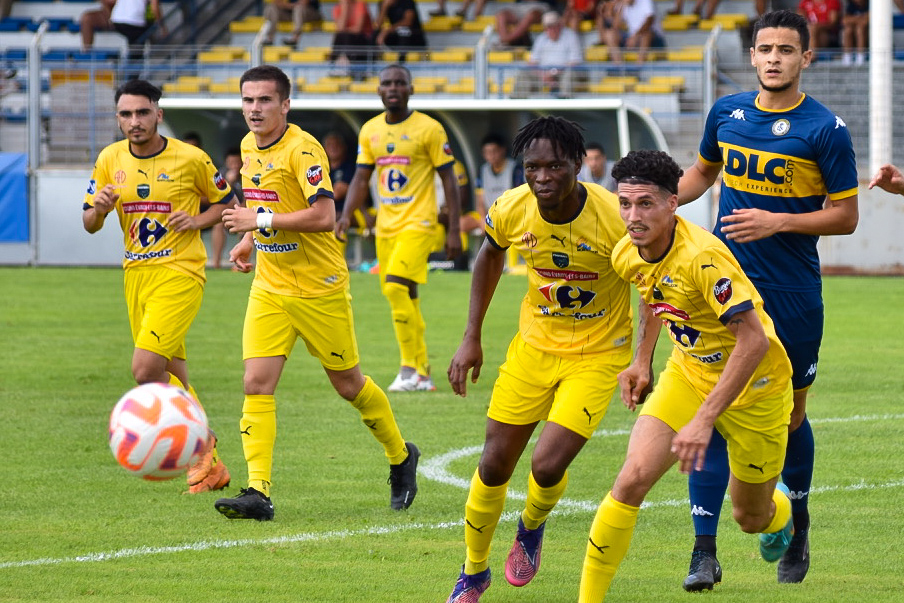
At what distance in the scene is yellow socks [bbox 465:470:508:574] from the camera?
17.9ft

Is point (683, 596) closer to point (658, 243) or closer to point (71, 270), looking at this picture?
point (658, 243)

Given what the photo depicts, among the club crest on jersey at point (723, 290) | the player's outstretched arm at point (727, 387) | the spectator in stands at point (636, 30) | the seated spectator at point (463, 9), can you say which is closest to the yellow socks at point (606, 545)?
the player's outstretched arm at point (727, 387)

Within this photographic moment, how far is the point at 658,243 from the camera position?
511cm

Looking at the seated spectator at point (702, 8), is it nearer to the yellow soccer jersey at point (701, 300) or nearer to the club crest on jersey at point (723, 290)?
the yellow soccer jersey at point (701, 300)

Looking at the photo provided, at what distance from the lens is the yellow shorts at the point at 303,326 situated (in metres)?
7.26

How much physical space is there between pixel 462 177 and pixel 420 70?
9.58m

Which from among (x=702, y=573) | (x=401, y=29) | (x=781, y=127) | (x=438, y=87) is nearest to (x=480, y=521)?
(x=702, y=573)

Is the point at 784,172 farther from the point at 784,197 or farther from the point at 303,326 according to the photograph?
the point at 303,326

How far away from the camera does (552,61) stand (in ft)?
75.4

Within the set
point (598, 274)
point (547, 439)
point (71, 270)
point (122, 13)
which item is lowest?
point (71, 270)

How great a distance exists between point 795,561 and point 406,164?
6550mm

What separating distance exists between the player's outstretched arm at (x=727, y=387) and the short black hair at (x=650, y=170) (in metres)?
0.58

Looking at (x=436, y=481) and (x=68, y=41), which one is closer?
(x=436, y=481)

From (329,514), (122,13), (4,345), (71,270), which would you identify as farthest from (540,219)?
(122,13)
